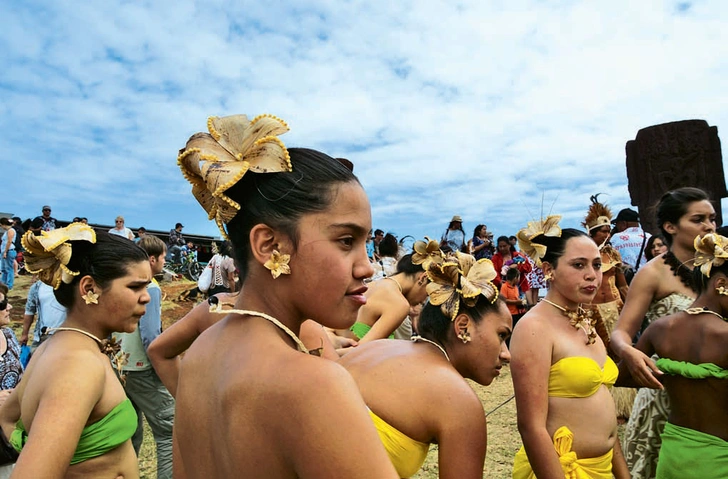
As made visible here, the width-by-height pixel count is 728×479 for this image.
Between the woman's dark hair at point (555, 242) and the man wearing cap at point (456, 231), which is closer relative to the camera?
the woman's dark hair at point (555, 242)

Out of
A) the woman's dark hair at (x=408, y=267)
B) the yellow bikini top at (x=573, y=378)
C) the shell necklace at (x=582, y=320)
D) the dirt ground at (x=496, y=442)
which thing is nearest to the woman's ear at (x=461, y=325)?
the yellow bikini top at (x=573, y=378)

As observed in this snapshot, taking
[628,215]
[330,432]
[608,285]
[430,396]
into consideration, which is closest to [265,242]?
[330,432]

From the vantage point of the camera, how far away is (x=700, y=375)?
9.64 feet

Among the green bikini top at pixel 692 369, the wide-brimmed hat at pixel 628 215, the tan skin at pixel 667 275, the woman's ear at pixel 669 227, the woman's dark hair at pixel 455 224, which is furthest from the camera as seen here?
the woman's dark hair at pixel 455 224

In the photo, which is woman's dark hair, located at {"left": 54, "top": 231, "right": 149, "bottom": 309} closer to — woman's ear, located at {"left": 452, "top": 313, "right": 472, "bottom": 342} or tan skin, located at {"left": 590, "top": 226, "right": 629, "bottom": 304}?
woman's ear, located at {"left": 452, "top": 313, "right": 472, "bottom": 342}

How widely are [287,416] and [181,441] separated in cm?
49

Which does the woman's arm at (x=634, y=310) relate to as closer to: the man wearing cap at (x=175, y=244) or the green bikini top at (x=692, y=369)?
the green bikini top at (x=692, y=369)

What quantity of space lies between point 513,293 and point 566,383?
7.70 meters

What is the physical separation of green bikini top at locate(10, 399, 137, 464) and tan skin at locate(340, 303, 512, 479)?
1101mm

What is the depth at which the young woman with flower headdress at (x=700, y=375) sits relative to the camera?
293cm

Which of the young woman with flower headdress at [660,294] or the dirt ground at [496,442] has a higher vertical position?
the young woman with flower headdress at [660,294]

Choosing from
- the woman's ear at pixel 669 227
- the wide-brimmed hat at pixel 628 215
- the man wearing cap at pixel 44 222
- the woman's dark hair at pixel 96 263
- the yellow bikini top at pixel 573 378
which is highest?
the man wearing cap at pixel 44 222

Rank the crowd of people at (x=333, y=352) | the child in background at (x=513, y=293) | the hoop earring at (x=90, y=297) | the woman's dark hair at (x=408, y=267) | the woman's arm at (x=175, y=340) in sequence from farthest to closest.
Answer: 1. the child in background at (x=513, y=293)
2. the woman's dark hair at (x=408, y=267)
3. the woman's arm at (x=175, y=340)
4. the hoop earring at (x=90, y=297)
5. the crowd of people at (x=333, y=352)

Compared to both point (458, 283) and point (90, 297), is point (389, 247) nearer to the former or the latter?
point (458, 283)
